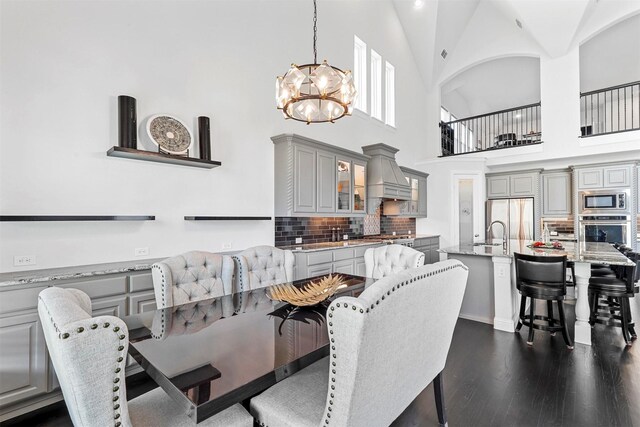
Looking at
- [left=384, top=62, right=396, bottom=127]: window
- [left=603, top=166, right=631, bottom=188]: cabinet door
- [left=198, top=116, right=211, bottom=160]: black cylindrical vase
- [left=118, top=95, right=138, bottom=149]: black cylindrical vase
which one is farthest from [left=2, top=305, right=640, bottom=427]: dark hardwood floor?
[left=384, top=62, right=396, bottom=127]: window

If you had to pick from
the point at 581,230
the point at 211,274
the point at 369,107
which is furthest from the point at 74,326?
the point at 581,230

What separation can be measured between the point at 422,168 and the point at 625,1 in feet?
15.5

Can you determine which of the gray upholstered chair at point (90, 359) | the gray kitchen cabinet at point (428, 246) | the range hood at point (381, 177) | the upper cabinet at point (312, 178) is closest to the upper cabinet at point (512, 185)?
the gray kitchen cabinet at point (428, 246)

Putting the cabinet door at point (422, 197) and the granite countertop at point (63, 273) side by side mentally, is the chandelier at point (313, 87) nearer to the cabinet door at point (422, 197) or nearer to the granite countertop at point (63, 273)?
the granite countertop at point (63, 273)

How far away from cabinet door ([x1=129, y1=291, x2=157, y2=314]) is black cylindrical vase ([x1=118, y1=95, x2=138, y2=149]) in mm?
1309

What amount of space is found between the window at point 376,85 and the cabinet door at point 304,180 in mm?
2779

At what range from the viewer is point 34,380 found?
202 cm

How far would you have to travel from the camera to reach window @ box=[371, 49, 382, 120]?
6.47m

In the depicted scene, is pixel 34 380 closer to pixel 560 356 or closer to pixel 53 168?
pixel 53 168

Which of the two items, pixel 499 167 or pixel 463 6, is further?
pixel 499 167

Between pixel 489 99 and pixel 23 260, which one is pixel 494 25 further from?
pixel 23 260

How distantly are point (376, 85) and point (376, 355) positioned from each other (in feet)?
21.0

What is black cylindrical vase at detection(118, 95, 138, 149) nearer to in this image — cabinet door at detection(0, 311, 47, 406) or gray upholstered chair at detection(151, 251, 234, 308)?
gray upholstered chair at detection(151, 251, 234, 308)

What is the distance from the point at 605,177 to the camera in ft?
20.5
